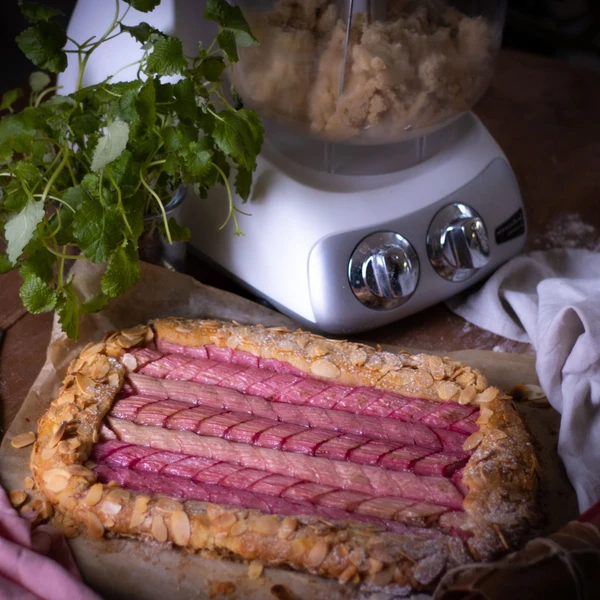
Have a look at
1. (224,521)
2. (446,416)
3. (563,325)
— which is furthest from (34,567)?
(563,325)

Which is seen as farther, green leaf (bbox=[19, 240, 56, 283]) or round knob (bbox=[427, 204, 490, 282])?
round knob (bbox=[427, 204, 490, 282])

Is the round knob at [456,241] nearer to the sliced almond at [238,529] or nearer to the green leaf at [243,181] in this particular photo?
the green leaf at [243,181]

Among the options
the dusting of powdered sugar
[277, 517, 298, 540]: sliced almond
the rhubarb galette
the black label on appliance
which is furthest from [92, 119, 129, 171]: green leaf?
the dusting of powdered sugar

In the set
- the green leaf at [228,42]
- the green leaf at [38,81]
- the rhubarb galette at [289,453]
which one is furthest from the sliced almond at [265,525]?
the green leaf at [38,81]

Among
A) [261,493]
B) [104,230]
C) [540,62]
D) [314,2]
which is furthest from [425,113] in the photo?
[540,62]

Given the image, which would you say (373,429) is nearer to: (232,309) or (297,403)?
(297,403)

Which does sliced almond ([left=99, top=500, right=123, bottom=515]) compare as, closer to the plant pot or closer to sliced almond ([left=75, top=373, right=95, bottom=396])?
sliced almond ([left=75, top=373, right=95, bottom=396])
